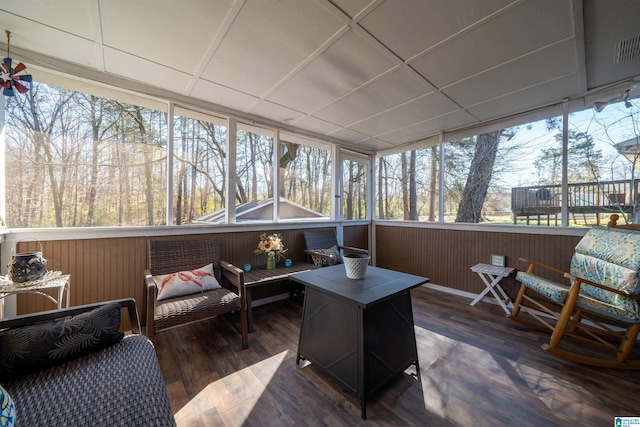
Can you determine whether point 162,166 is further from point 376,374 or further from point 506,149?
point 506,149

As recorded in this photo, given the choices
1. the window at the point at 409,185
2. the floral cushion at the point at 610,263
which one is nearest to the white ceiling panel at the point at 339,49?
the window at the point at 409,185

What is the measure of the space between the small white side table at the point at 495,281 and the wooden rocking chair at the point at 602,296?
424 millimetres

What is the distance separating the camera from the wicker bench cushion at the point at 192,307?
1832mm

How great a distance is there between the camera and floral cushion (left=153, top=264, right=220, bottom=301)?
2.12 m

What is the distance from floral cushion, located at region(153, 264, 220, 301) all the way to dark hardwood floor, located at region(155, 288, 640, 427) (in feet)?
1.65

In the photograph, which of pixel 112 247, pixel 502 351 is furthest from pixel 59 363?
pixel 502 351

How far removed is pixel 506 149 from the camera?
329 cm

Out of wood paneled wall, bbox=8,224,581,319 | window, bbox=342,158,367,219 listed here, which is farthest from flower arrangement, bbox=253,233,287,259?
window, bbox=342,158,367,219

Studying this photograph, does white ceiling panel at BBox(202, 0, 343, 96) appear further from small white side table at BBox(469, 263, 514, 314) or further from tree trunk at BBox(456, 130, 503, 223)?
small white side table at BBox(469, 263, 514, 314)

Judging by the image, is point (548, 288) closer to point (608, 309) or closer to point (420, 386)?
point (608, 309)

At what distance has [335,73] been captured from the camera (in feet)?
7.11

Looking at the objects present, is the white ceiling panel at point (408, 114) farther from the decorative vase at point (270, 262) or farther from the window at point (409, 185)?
the decorative vase at point (270, 262)

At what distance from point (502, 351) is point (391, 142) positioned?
333 cm

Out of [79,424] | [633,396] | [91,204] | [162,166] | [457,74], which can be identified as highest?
[457,74]
